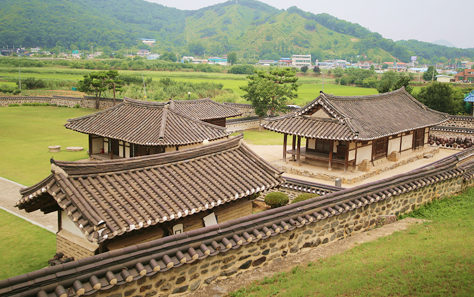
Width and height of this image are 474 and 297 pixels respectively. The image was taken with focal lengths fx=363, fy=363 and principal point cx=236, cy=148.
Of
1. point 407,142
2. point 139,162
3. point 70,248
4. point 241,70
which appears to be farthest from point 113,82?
point 241,70

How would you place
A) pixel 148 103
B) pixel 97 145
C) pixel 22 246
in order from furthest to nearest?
pixel 97 145, pixel 148 103, pixel 22 246

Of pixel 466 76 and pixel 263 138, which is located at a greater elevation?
pixel 466 76

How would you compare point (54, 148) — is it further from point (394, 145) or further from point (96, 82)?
point (394, 145)

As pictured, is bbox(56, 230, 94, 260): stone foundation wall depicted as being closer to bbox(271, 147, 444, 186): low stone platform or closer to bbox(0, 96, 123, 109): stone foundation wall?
bbox(271, 147, 444, 186): low stone platform

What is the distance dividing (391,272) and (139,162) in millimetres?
6780

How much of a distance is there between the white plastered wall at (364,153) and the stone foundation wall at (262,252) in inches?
364

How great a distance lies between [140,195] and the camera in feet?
30.5

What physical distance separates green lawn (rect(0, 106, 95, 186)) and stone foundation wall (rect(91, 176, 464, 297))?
16144 mm

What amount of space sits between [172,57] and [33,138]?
136663mm

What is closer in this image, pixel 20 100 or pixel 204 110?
pixel 204 110

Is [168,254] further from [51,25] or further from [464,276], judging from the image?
[51,25]

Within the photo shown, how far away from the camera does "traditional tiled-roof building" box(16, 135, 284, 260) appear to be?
328 inches


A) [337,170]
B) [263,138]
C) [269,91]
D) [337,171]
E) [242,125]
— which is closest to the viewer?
[337,171]

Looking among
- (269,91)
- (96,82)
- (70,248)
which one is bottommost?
(70,248)
